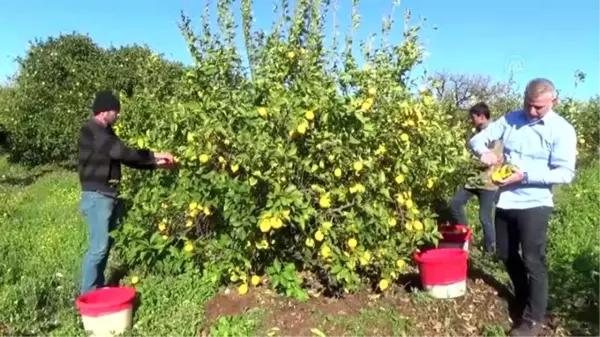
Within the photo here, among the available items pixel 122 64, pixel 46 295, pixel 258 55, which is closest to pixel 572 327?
pixel 258 55

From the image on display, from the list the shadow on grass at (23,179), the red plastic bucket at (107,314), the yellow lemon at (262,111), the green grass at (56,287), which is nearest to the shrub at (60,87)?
the shadow on grass at (23,179)

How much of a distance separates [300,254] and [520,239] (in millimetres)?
1445

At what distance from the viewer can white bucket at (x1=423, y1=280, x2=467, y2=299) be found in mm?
4219

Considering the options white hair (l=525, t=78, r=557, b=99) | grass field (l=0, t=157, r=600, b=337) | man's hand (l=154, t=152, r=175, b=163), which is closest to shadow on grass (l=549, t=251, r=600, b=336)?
grass field (l=0, t=157, r=600, b=337)

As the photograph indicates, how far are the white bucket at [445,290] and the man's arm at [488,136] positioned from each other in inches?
36.4

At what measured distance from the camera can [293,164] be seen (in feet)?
12.4

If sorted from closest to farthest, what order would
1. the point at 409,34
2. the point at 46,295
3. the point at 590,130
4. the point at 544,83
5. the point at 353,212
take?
the point at 544,83, the point at 353,212, the point at 409,34, the point at 46,295, the point at 590,130

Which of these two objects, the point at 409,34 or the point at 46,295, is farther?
the point at 46,295

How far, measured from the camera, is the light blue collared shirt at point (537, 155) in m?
3.69

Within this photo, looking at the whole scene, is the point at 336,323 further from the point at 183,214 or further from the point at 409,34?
the point at 409,34

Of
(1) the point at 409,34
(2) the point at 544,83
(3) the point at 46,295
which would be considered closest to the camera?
(2) the point at 544,83

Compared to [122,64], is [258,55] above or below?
below

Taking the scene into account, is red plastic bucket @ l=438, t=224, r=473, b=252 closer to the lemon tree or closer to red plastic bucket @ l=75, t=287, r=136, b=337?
the lemon tree

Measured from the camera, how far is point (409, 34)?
4.17 metres
